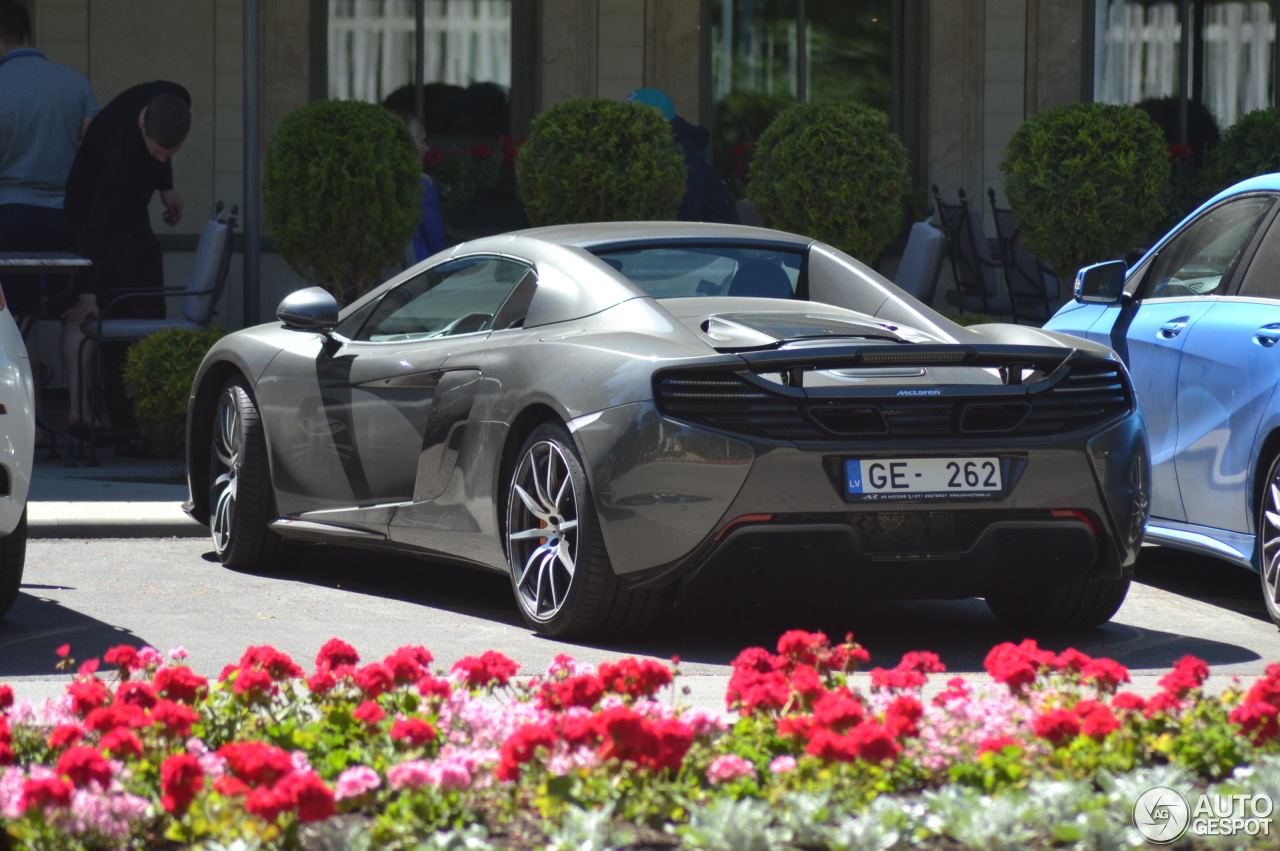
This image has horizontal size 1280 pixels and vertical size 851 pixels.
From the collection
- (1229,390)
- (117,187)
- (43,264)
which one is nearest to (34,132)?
(117,187)

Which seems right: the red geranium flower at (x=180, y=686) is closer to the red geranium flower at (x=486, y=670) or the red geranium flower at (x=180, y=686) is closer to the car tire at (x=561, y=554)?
the red geranium flower at (x=486, y=670)

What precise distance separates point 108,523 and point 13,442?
8.88 ft

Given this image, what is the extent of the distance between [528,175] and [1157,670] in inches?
287

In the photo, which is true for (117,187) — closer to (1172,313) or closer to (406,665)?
(1172,313)

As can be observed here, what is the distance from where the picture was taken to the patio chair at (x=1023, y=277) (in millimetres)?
14086

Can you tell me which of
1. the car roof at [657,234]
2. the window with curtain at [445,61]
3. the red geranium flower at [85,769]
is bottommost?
the red geranium flower at [85,769]

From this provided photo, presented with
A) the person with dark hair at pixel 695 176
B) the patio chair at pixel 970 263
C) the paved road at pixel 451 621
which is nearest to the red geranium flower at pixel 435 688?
the paved road at pixel 451 621

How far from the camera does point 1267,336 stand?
6480 mm

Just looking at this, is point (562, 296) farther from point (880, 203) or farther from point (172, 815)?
point (880, 203)

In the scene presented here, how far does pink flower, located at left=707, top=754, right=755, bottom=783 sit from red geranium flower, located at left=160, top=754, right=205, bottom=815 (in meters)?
0.84

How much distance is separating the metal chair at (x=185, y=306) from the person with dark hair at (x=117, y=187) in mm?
121

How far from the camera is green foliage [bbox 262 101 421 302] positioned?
1152cm

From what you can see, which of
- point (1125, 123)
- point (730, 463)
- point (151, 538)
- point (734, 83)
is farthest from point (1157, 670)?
point (734, 83)

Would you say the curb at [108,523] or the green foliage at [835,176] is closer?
the curb at [108,523]
